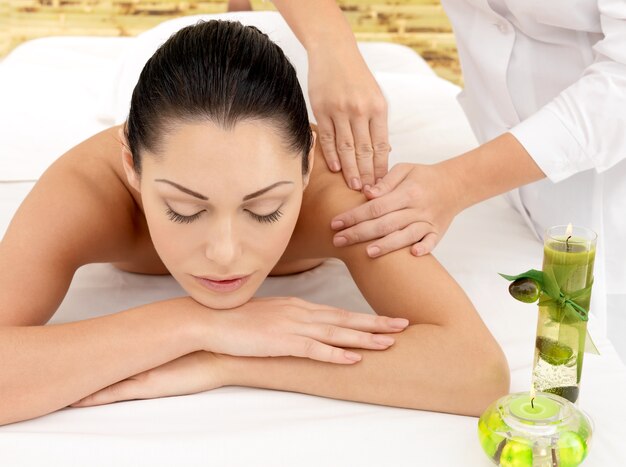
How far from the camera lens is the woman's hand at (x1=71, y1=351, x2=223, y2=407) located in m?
1.40

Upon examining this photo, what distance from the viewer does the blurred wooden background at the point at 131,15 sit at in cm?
404

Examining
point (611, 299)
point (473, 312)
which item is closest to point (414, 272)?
point (473, 312)

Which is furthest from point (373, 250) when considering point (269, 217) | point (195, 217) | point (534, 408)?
point (534, 408)

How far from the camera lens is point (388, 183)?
1643 millimetres

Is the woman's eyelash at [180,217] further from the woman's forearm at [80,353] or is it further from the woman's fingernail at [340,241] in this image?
the woman's fingernail at [340,241]

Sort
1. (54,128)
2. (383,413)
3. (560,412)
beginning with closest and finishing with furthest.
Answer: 1. (560,412)
2. (383,413)
3. (54,128)

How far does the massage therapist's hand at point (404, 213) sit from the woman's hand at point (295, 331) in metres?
0.16

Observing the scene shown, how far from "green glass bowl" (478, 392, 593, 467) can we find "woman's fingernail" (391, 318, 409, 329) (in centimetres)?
29

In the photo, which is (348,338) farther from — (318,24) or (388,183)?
(318,24)

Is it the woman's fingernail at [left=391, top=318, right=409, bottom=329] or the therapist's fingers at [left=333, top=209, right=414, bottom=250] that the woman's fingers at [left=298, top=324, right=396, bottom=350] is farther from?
the therapist's fingers at [left=333, top=209, right=414, bottom=250]

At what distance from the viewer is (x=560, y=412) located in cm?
117

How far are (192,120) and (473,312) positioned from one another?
57cm

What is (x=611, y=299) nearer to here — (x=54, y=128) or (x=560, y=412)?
(x=560, y=412)

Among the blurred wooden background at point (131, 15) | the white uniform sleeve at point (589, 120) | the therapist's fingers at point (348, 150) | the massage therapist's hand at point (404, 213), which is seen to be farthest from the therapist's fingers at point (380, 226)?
the blurred wooden background at point (131, 15)
